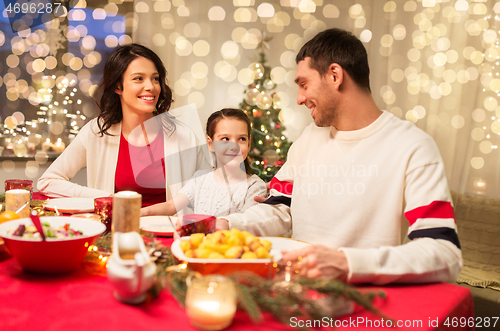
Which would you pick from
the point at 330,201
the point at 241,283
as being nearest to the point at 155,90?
the point at 330,201

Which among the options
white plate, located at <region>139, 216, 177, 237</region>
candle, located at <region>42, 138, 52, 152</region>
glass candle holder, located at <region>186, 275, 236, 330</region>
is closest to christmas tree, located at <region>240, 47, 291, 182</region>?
candle, located at <region>42, 138, 52, 152</region>

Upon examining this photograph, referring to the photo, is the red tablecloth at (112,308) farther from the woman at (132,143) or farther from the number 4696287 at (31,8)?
the number 4696287 at (31,8)

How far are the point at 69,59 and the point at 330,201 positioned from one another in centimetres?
364

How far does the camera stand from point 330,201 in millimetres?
1443

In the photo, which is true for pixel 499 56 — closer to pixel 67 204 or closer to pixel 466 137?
pixel 466 137

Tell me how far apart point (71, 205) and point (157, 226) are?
20.4 inches

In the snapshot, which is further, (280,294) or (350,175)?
(350,175)

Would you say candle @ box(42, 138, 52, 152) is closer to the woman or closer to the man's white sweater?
the woman

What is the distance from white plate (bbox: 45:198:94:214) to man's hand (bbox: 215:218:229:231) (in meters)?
0.60

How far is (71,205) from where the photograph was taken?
161cm

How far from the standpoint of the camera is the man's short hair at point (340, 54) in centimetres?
148

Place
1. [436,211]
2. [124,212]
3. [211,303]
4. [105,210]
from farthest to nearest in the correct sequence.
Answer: [105,210] < [436,211] < [124,212] < [211,303]

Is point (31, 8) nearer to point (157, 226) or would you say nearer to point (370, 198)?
point (157, 226)

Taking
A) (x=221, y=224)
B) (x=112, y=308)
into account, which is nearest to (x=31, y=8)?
(x=221, y=224)
